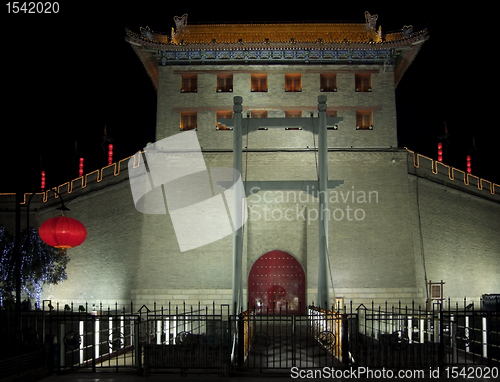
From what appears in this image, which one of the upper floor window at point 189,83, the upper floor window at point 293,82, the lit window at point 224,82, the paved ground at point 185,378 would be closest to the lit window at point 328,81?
the upper floor window at point 293,82

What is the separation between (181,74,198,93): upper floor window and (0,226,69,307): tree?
845 cm

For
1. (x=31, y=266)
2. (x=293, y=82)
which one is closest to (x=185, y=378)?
(x=31, y=266)

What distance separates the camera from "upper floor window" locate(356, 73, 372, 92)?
21312 mm

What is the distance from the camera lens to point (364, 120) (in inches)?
828

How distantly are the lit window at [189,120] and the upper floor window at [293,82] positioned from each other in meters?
4.04

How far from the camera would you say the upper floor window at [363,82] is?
21.3 meters

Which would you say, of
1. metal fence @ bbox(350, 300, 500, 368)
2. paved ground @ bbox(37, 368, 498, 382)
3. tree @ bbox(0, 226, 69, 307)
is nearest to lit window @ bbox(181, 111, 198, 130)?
tree @ bbox(0, 226, 69, 307)

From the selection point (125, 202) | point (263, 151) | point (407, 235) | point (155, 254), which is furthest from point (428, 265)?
point (125, 202)

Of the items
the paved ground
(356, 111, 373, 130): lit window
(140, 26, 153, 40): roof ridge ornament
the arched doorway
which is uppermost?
(140, 26, 153, 40): roof ridge ornament

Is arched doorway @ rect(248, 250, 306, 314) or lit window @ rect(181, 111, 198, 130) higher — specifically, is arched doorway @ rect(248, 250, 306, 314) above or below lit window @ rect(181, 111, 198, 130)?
below

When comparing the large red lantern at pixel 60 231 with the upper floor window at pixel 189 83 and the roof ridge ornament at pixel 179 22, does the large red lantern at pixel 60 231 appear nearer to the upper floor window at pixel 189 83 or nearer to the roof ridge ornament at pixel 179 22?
the upper floor window at pixel 189 83

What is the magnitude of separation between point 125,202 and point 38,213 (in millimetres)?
3960

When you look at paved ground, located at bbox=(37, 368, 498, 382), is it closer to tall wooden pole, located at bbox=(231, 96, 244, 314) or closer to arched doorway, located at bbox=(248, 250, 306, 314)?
tall wooden pole, located at bbox=(231, 96, 244, 314)

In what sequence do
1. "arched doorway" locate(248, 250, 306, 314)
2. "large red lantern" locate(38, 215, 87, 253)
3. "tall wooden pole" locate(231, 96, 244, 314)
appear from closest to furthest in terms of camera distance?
1. "large red lantern" locate(38, 215, 87, 253)
2. "tall wooden pole" locate(231, 96, 244, 314)
3. "arched doorway" locate(248, 250, 306, 314)
